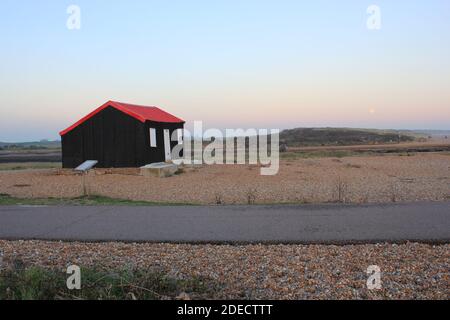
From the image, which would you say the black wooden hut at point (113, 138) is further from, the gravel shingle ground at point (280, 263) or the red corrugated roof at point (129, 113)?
the gravel shingle ground at point (280, 263)

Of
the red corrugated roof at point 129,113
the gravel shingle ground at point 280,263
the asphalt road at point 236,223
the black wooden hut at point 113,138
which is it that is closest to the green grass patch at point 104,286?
the gravel shingle ground at point 280,263

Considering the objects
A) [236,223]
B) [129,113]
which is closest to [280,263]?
[236,223]

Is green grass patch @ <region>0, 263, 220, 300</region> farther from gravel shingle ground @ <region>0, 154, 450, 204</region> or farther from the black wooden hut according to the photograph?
the black wooden hut

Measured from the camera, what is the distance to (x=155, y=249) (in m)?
7.02

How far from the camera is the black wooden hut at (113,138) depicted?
2278 centimetres

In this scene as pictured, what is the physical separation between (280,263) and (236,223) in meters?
2.65

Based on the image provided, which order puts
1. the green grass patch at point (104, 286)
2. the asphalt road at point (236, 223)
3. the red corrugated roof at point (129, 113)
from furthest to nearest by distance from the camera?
1. the red corrugated roof at point (129, 113)
2. the asphalt road at point (236, 223)
3. the green grass patch at point (104, 286)

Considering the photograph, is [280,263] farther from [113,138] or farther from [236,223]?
[113,138]

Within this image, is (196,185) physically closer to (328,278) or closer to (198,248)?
(198,248)

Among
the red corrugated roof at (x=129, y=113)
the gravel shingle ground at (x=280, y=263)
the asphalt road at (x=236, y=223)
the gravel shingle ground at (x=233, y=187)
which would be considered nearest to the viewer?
the gravel shingle ground at (x=280, y=263)

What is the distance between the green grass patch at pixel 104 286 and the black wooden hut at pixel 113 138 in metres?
17.3

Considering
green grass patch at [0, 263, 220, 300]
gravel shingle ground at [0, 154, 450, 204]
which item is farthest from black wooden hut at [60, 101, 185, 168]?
green grass patch at [0, 263, 220, 300]

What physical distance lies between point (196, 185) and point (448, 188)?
9393mm

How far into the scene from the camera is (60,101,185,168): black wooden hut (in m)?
22.8
